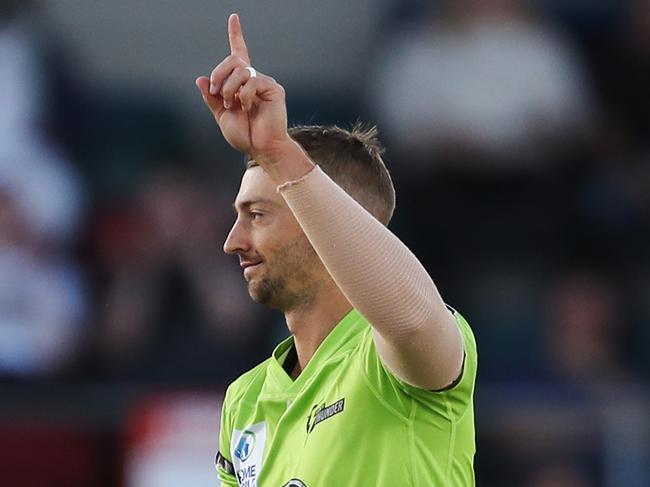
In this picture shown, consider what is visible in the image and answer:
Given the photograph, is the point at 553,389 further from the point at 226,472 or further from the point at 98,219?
the point at 226,472

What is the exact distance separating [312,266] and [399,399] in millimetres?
523

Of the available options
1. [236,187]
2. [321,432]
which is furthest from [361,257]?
[236,187]

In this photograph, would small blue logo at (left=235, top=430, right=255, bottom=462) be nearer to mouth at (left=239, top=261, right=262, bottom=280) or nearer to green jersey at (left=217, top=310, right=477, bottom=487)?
green jersey at (left=217, top=310, right=477, bottom=487)

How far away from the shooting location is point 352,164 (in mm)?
3197

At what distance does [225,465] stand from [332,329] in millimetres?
553

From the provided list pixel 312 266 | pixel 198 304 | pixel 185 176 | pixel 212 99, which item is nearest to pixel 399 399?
pixel 312 266

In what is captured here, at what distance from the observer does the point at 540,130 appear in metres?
7.34

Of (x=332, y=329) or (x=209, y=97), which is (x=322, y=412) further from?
(x=209, y=97)

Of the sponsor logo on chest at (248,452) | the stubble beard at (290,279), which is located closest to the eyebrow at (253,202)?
the stubble beard at (290,279)

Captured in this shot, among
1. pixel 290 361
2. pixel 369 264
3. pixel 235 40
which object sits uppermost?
pixel 235 40

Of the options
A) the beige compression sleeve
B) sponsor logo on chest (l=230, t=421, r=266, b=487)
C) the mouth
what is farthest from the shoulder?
the beige compression sleeve

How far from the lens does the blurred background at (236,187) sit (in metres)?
6.13

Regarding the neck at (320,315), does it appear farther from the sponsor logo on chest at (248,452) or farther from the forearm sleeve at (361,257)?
the forearm sleeve at (361,257)

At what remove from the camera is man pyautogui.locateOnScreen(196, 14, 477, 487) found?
2.53 metres
